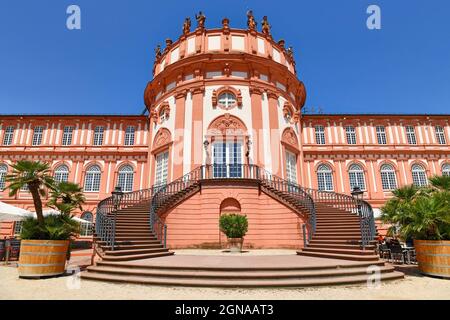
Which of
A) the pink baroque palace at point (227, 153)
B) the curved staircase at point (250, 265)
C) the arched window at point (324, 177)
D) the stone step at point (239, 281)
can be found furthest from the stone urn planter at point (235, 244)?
the arched window at point (324, 177)

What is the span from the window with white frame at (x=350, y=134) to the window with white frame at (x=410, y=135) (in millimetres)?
4774

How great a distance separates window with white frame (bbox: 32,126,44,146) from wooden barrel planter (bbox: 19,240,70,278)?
1977 centimetres

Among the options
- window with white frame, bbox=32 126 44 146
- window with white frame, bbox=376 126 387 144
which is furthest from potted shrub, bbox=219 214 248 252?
window with white frame, bbox=32 126 44 146

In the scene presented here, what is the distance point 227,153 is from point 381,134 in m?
15.5

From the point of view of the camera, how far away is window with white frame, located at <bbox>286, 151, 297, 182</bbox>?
19.8 meters

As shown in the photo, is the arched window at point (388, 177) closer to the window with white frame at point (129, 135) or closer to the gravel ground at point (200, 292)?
the gravel ground at point (200, 292)

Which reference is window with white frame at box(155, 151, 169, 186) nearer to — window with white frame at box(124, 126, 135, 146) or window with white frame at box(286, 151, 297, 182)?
window with white frame at box(124, 126, 135, 146)

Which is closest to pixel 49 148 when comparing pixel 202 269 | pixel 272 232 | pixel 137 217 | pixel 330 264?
pixel 137 217

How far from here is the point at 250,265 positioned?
25.6 feet

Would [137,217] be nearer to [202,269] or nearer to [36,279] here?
[36,279]

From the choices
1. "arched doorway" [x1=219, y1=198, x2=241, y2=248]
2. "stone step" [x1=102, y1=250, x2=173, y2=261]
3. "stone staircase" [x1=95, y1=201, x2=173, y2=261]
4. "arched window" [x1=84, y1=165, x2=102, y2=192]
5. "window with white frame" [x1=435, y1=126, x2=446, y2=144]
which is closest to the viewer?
"stone step" [x1=102, y1=250, x2=173, y2=261]

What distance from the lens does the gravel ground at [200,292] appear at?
5.88 metres

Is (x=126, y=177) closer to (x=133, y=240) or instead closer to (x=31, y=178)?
(x=133, y=240)

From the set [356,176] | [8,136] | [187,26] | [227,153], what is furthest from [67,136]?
[356,176]
